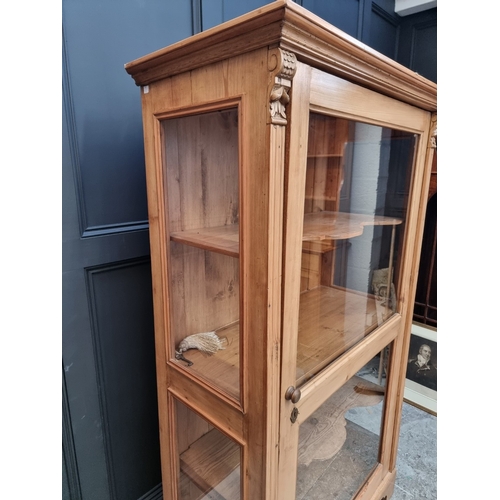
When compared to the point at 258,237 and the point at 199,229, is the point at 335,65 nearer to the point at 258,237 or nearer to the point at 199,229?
the point at 258,237

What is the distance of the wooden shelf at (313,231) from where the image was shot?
30.0 inches

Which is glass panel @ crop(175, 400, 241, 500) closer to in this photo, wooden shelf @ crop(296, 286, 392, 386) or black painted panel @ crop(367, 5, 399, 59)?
wooden shelf @ crop(296, 286, 392, 386)

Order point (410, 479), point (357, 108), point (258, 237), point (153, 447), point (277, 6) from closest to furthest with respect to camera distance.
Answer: point (277, 6) < point (258, 237) < point (357, 108) < point (153, 447) < point (410, 479)

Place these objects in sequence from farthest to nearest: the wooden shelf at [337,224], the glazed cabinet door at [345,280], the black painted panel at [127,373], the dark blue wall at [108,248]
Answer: the black painted panel at [127,373] → the dark blue wall at [108,248] → the wooden shelf at [337,224] → the glazed cabinet door at [345,280]

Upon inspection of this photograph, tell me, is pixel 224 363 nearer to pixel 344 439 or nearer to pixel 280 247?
pixel 280 247

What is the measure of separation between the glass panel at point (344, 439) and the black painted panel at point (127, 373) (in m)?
0.58

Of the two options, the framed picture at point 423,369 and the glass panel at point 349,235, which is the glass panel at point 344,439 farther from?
the framed picture at point 423,369

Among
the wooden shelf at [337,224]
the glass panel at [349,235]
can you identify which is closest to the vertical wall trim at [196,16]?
the glass panel at [349,235]

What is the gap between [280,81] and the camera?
1.87 ft

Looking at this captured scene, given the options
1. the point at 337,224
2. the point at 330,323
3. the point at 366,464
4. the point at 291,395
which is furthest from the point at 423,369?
the point at 291,395

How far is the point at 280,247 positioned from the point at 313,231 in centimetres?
21

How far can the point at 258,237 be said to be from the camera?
0.65 meters

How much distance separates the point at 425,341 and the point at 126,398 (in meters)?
1.70
